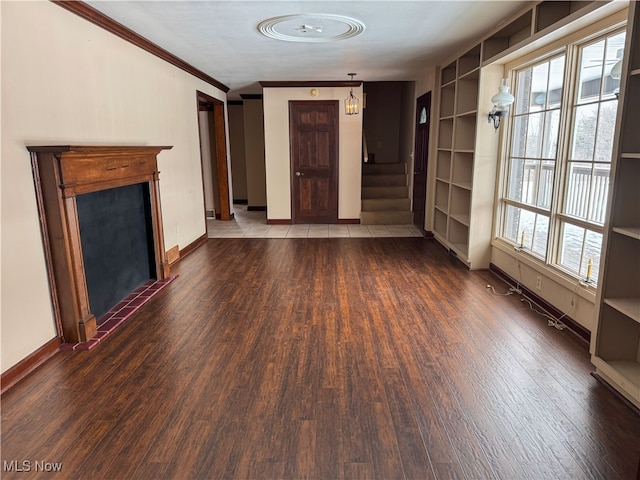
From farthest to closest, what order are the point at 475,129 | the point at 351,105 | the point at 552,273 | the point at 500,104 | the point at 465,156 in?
1. the point at 351,105
2. the point at 465,156
3. the point at 475,129
4. the point at 500,104
5. the point at 552,273

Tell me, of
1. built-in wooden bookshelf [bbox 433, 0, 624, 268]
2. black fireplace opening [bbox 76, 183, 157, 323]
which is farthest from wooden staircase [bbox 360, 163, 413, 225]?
Result: black fireplace opening [bbox 76, 183, 157, 323]

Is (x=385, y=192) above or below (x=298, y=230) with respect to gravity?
above

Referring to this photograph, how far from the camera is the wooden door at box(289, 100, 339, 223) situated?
7277mm

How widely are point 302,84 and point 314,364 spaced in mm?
5653

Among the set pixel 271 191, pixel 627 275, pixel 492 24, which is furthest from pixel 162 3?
pixel 271 191

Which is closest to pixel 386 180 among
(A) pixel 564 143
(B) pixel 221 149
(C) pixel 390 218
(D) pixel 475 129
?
(C) pixel 390 218

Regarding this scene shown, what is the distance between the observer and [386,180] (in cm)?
814

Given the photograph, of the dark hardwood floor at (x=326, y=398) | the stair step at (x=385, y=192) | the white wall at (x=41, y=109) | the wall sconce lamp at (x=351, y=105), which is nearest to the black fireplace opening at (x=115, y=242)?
the dark hardwood floor at (x=326, y=398)

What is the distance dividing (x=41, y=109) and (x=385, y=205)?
5891 mm

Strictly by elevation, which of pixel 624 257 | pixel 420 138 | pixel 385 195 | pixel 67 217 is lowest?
pixel 385 195

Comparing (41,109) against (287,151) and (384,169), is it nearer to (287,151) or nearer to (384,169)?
(287,151)

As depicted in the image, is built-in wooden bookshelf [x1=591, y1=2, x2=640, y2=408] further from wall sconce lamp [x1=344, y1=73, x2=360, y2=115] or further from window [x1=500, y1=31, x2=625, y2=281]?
wall sconce lamp [x1=344, y1=73, x2=360, y2=115]

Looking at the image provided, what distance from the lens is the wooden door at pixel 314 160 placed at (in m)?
7.28

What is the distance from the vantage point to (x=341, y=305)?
144 inches
